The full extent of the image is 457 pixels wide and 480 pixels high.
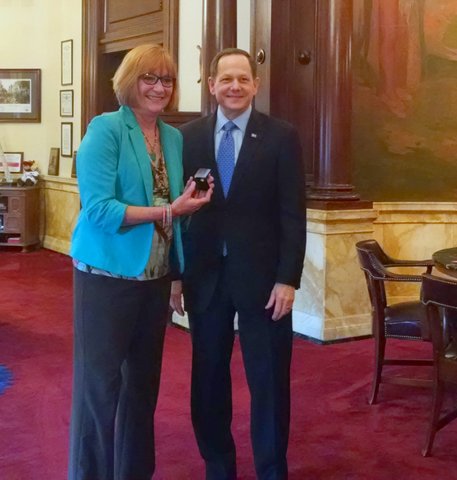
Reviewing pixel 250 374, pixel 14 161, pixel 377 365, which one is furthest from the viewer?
pixel 14 161

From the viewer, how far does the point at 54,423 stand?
144 inches

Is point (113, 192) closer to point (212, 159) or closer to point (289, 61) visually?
point (212, 159)

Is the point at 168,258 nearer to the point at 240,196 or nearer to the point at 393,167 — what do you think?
the point at 240,196

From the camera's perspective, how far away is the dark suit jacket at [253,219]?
260 centimetres

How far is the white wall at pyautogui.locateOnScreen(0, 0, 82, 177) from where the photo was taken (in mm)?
9453

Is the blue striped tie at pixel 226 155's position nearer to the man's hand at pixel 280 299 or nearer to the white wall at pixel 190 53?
the man's hand at pixel 280 299

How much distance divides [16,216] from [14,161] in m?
0.83

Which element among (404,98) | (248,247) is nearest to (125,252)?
(248,247)

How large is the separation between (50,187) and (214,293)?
7291 millimetres

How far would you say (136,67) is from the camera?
229cm

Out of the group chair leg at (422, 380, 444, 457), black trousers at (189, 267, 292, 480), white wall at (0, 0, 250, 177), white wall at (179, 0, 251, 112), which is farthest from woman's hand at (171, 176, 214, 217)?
white wall at (0, 0, 250, 177)

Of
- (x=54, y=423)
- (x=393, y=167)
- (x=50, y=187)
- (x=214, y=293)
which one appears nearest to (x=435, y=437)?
(x=214, y=293)

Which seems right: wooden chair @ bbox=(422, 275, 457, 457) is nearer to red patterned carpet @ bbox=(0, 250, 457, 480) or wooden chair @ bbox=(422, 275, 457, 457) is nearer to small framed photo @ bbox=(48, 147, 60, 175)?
red patterned carpet @ bbox=(0, 250, 457, 480)

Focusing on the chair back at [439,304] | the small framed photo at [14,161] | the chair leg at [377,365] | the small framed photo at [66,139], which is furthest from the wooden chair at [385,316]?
the small framed photo at [14,161]
